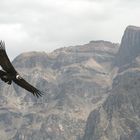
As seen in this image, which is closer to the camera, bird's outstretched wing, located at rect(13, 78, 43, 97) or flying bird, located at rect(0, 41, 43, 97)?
flying bird, located at rect(0, 41, 43, 97)

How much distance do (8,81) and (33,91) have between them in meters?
1.28

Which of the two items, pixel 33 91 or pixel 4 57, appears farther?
pixel 33 91

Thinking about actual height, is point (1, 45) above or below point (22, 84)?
above

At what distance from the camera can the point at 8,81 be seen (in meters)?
18.3

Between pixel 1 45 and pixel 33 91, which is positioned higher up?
pixel 1 45

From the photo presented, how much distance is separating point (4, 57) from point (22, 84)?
1.88m

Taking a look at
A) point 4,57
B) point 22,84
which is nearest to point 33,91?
point 22,84

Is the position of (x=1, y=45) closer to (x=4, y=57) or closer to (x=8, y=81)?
(x=4, y=57)

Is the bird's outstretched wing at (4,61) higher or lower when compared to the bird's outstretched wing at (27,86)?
higher

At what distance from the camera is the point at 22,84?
62.3ft

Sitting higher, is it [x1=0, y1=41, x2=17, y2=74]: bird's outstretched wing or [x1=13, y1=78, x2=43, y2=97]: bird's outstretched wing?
[x1=0, y1=41, x2=17, y2=74]: bird's outstretched wing

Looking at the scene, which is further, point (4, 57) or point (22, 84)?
point (22, 84)

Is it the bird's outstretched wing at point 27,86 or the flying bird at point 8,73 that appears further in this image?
the bird's outstretched wing at point 27,86

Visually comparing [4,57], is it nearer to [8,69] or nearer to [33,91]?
[8,69]
